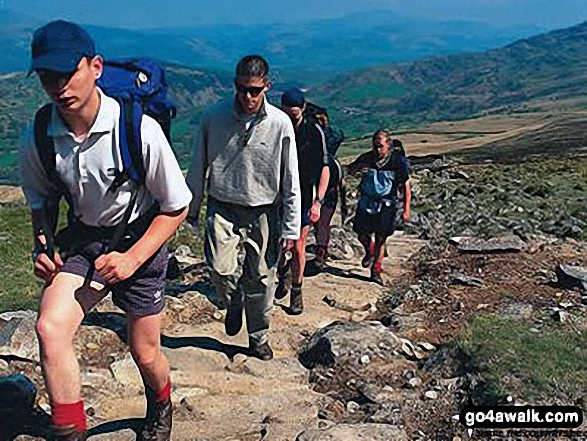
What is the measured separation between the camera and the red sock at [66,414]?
4.55 meters

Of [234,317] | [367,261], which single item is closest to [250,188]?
[234,317]

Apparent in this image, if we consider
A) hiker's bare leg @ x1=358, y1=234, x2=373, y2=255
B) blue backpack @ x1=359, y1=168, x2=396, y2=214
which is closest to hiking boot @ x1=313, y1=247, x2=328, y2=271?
hiker's bare leg @ x1=358, y1=234, x2=373, y2=255

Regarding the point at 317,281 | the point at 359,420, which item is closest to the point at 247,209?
the point at 359,420

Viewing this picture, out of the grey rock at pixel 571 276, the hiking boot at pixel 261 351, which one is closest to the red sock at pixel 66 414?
the hiking boot at pixel 261 351

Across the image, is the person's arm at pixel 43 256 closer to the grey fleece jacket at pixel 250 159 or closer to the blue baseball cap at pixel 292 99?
the grey fleece jacket at pixel 250 159

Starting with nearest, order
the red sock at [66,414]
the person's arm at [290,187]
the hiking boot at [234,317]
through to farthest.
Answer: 1. the red sock at [66,414]
2. the person's arm at [290,187]
3. the hiking boot at [234,317]

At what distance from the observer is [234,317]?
8102mm

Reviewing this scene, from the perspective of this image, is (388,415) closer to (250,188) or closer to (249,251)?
(249,251)

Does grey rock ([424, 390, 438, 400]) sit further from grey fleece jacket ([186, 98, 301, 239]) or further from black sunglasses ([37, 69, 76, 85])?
black sunglasses ([37, 69, 76, 85])

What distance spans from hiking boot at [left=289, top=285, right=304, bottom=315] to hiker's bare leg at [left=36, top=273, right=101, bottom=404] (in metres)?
5.06

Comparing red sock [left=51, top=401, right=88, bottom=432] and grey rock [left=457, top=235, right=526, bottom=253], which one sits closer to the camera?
red sock [left=51, top=401, right=88, bottom=432]

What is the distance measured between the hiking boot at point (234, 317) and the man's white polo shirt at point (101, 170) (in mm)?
3278

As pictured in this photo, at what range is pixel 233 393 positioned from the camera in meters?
6.96

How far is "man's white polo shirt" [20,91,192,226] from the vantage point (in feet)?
14.6
